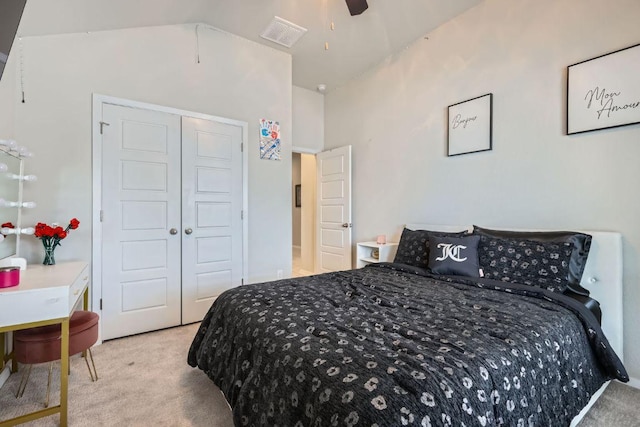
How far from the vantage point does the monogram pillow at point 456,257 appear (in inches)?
88.0

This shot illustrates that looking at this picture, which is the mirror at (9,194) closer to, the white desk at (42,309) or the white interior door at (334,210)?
the white desk at (42,309)

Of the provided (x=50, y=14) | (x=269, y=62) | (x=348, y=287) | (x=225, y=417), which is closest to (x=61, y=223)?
(x=50, y=14)

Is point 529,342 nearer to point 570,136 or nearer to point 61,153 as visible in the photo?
point 570,136

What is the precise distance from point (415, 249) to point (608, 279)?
49.5 inches

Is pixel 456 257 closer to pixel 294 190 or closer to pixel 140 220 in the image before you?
pixel 140 220

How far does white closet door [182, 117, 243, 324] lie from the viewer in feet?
10.0

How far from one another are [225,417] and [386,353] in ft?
3.63

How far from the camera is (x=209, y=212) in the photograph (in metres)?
3.18

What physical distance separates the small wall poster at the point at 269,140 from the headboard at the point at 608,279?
2.97 meters

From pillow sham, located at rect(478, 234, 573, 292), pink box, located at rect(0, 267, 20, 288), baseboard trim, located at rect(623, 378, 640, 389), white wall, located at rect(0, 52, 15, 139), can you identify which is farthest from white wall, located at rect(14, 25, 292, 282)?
baseboard trim, located at rect(623, 378, 640, 389)

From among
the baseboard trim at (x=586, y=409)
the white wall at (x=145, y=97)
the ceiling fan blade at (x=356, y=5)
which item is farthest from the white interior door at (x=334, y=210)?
the baseboard trim at (x=586, y=409)

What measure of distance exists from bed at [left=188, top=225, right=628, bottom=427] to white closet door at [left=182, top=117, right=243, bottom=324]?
49.8 inches

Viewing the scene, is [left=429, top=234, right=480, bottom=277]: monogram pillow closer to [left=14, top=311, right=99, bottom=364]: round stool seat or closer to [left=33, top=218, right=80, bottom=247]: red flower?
[left=14, top=311, right=99, bottom=364]: round stool seat

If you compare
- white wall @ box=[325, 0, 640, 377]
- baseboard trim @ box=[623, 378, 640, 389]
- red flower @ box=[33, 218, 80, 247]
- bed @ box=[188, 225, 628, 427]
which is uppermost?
white wall @ box=[325, 0, 640, 377]
